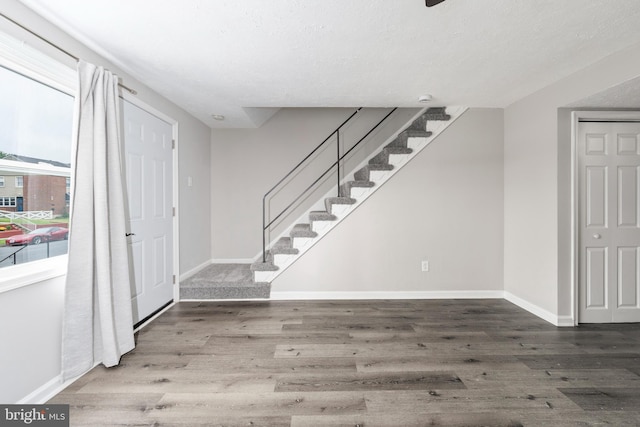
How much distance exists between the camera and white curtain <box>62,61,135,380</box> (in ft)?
6.69

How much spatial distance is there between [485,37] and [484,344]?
8.50 feet

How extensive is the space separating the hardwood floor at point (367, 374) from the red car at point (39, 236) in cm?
108

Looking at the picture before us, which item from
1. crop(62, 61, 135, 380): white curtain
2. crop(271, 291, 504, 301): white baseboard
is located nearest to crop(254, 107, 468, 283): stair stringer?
crop(271, 291, 504, 301): white baseboard

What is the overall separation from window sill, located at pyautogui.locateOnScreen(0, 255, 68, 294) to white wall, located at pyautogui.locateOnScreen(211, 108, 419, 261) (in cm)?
267

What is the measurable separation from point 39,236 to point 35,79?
1.09 m

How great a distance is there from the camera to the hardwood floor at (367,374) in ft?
5.76

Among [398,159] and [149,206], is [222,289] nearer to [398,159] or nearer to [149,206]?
[149,206]

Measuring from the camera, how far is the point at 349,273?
385cm

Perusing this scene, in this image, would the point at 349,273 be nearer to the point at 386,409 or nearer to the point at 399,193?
the point at 399,193

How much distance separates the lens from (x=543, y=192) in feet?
10.4

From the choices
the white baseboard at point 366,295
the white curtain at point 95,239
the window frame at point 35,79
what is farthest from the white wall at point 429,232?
the window frame at point 35,79

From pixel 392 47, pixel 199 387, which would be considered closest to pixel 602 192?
pixel 392 47

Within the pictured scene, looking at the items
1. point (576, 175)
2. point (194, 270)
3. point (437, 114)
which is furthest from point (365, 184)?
point (194, 270)

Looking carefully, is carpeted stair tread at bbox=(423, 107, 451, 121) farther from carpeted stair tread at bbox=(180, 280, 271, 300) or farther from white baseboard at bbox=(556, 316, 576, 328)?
carpeted stair tread at bbox=(180, 280, 271, 300)
